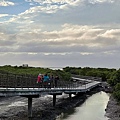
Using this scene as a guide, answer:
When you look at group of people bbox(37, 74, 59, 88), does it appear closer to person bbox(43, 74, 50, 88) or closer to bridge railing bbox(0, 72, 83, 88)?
person bbox(43, 74, 50, 88)

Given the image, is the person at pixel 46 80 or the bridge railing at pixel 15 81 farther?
the person at pixel 46 80

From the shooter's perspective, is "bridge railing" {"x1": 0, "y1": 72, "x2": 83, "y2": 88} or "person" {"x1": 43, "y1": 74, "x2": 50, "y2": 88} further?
"person" {"x1": 43, "y1": 74, "x2": 50, "y2": 88}

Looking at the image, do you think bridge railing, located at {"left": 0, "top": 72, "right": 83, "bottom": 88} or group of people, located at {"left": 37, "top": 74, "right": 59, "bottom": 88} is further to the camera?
group of people, located at {"left": 37, "top": 74, "right": 59, "bottom": 88}

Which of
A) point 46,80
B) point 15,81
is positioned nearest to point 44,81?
point 46,80

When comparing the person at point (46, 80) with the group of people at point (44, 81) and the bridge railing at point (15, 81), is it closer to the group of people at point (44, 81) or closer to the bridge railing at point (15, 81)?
the group of people at point (44, 81)

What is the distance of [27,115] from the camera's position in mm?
45000

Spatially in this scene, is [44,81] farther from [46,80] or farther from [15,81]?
[15,81]

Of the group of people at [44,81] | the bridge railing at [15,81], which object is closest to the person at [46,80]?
the group of people at [44,81]

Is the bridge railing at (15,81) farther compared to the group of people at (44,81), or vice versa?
the group of people at (44,81)

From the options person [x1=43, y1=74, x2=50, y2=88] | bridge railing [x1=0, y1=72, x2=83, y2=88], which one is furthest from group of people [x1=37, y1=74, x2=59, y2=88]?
bridge railing [x1=0, y1=72, x2=83, y2=88]

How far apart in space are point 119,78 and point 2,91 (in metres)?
63.1

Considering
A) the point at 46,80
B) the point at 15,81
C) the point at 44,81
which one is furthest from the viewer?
the point at 44,81

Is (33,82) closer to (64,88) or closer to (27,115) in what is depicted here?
(27,115)

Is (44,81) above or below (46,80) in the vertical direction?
below
